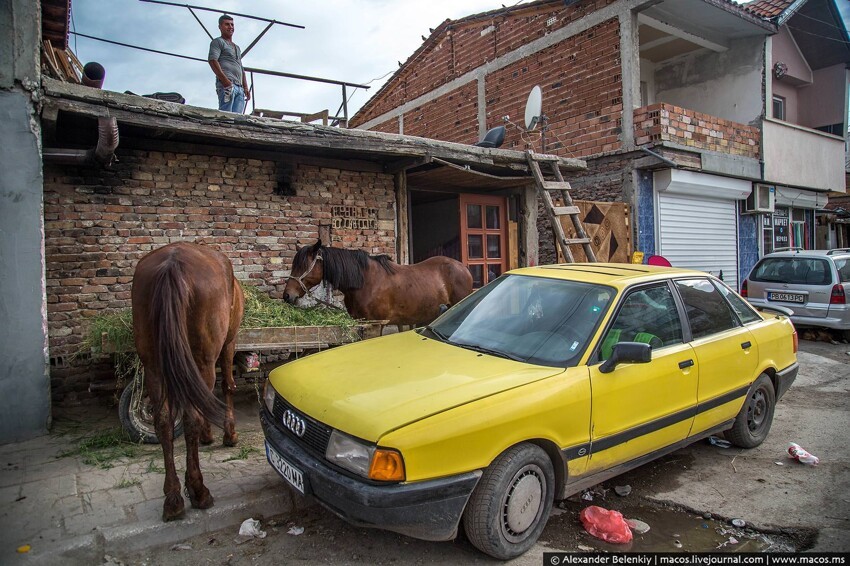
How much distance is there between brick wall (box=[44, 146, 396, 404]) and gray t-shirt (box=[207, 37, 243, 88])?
1630 millimetres

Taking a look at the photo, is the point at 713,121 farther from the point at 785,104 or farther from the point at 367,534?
the point at 367,534

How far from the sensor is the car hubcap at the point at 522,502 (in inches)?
116

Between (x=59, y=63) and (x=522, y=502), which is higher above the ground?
(x=59, y=63)

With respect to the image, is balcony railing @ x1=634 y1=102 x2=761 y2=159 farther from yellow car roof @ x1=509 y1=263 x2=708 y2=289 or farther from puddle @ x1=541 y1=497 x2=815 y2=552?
puddle @ x1=541 y1=497 x2=815 y2=552

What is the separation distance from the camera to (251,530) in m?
3.37

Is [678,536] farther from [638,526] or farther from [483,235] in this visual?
[483,235]

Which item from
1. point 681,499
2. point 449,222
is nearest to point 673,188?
point 449,222

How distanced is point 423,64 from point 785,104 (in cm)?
1208

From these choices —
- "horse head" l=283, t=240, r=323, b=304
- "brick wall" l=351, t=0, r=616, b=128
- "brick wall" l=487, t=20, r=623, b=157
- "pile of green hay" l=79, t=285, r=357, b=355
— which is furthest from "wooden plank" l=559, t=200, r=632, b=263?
"pile of green hay" l=79, t=285, r=357, b=355

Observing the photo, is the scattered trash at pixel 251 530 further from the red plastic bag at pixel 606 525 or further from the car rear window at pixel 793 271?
the car rear window at pixel 793 271

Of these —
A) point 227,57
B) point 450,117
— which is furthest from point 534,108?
point 227,57

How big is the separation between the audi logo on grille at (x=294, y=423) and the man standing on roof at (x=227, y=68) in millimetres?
5589

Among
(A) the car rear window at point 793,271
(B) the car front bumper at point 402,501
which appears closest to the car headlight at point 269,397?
(B) the car front bumper at point 402,501

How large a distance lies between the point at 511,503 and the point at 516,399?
0.61 meters
